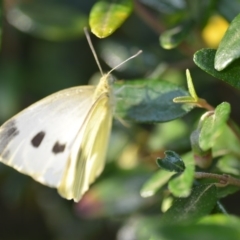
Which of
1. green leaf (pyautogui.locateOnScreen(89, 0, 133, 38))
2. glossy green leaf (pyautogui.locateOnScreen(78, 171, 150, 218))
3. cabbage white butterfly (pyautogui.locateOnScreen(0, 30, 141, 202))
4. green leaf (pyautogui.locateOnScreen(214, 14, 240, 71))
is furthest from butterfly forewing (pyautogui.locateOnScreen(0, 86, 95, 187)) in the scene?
green leaf (pyautogui.locateOnScreen(214, 14, 240, 71))

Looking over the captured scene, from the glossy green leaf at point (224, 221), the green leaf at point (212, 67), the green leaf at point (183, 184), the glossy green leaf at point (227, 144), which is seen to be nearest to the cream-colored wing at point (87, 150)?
the glossy green leaf at point (227, 144)

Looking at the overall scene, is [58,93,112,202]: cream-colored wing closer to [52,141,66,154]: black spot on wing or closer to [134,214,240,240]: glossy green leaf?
[52,141,66,154]: black spot on wing

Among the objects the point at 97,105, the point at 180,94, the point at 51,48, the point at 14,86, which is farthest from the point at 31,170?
the point at 51,48

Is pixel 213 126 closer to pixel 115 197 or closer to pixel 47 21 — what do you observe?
pixel 115 197

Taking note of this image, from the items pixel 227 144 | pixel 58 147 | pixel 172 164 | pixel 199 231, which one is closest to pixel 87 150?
pixel 58 147

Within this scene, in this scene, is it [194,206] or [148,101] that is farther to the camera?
[148,101]

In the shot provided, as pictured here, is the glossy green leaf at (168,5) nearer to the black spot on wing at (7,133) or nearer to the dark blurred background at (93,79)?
the dark blurred background at (93,79)

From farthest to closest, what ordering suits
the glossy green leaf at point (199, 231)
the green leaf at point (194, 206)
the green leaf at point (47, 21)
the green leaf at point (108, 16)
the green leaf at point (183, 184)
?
the green leaf at point (47, 21)
the green leaf at point (108, 16)
the green leaf at point (194, 206)
the green leaf at point (183, 184)
the glossy green leaf at point (199, 231)

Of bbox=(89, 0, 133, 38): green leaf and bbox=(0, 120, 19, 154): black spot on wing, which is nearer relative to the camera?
bbox=(89, 0, 133, 38): green leaf
